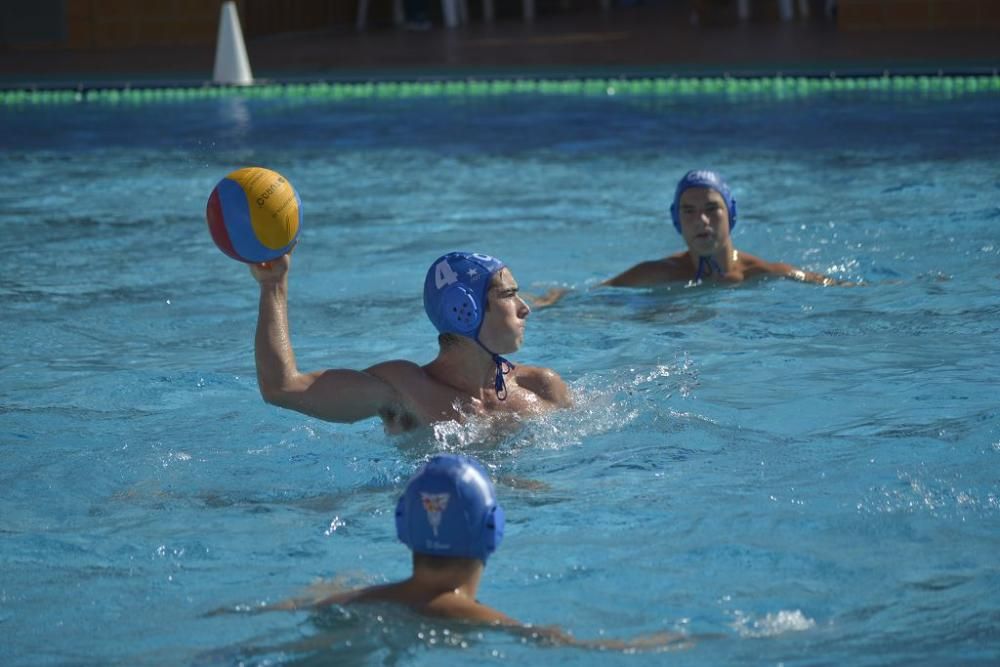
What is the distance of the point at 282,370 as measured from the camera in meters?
3.82

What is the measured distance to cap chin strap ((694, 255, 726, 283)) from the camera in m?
6.68

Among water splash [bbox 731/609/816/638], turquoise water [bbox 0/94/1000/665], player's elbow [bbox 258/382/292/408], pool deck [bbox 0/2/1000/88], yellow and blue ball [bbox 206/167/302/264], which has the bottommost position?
water splash [bbox 731/609/816/638]

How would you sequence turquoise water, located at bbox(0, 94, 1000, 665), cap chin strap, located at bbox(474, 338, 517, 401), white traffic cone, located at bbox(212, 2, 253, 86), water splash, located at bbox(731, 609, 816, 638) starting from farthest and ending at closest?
1. white traffic cone, located at bbox(212, 2, 253, 86)
2. cap chin strap, located at bbox(474, 338, 517, 401)
3. turquoise water, located at bbox(0, 94, 1000, 665)
4. water splash, located at bbox(731, 609, 816, 638)

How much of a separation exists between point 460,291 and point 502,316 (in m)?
0.16

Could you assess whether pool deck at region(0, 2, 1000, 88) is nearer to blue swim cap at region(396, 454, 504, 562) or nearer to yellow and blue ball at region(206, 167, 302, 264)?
yellow and blue ball at region(206, 167, 302, 264)

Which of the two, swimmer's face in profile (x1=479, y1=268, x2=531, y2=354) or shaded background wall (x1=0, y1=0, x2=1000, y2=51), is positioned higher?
shaded background wall (x1=0, y1=0, x2=1000, y2=51)

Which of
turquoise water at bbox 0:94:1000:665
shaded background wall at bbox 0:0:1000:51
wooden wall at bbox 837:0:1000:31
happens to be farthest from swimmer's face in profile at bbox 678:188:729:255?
shaded background wall at bbox 0:0:1000:51

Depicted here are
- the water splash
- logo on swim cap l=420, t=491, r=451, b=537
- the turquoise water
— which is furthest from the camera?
the turquoise water

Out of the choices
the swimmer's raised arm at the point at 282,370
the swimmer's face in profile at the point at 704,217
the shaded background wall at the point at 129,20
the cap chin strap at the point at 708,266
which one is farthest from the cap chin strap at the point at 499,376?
the shaded background wall at the point at 129,20

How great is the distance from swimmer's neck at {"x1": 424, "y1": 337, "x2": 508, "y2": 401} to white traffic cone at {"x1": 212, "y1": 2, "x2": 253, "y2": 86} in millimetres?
9590

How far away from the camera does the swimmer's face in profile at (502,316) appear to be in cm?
420

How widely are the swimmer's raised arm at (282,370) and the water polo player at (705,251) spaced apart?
9.19ft

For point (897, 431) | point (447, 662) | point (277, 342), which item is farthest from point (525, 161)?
point (447, 662)

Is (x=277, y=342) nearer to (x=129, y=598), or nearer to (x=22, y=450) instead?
(x=129, y=598)
